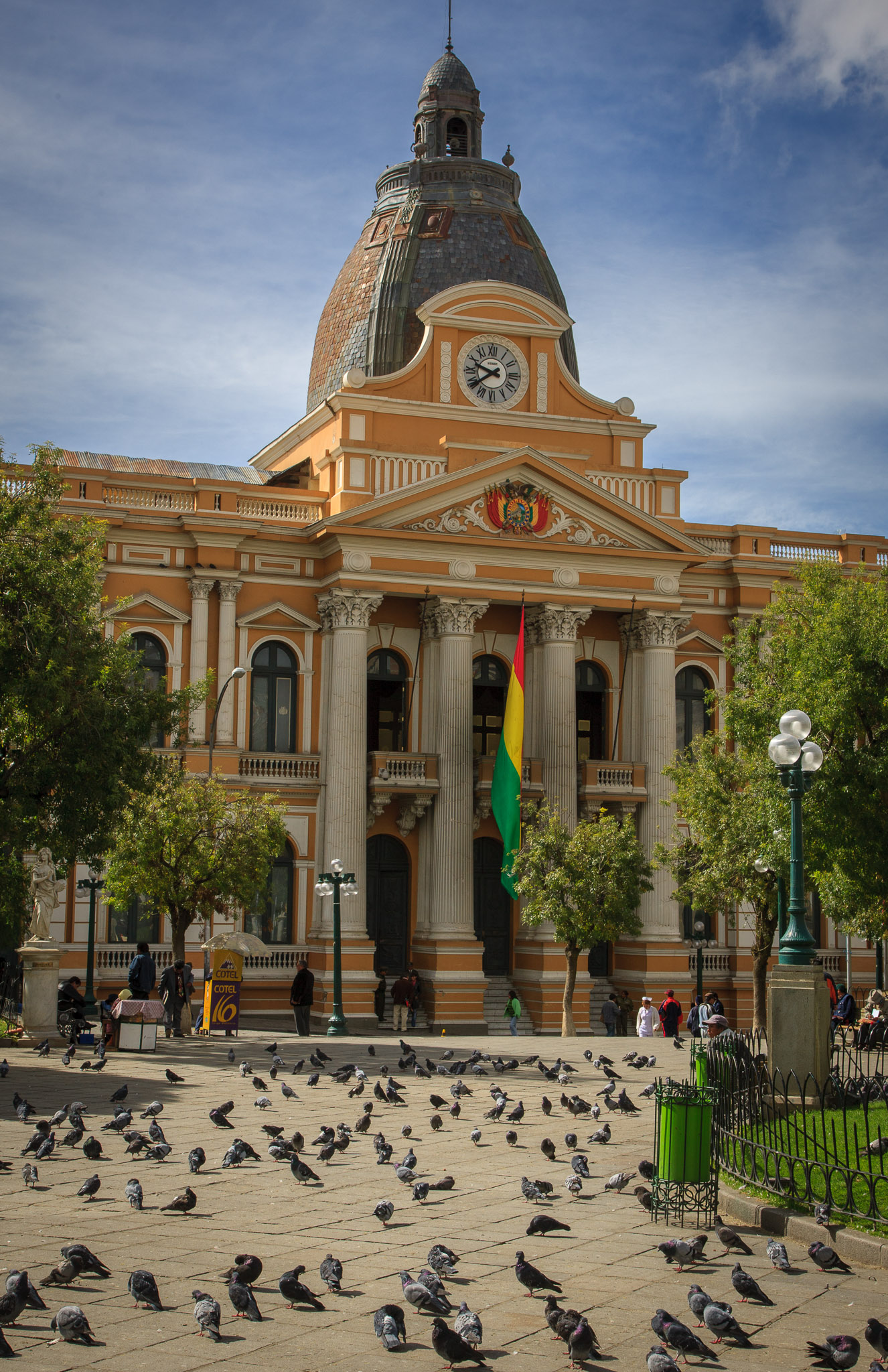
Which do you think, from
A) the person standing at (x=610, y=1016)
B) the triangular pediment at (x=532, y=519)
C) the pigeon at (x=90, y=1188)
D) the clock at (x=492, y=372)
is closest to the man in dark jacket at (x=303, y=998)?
the person standing at (x=610, y=1016)

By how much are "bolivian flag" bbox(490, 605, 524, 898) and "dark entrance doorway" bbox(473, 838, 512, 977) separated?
3.17 metres

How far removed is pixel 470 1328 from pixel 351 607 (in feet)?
98.8

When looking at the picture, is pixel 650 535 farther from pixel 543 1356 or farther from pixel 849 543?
pixel 543 1356

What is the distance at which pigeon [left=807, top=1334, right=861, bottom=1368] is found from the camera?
7.65 metres

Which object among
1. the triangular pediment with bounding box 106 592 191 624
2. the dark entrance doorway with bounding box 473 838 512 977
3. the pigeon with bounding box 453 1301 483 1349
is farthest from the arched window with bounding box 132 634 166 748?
the pigeon with bounding box 453 1301 483 1349

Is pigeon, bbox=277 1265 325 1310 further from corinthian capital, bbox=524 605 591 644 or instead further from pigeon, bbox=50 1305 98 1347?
corinthian capital, bbox=524 605 591 644

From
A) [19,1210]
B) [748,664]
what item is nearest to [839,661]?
[748,664]

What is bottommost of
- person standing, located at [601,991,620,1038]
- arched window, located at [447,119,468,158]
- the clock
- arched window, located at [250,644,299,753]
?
person standing, located at [601,991,620,1038]

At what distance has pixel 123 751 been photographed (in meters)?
23.3

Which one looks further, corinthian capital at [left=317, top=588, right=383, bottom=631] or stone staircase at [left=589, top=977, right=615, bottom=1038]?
stone staircase at [left=589, top=977, right=615, bottom=1038]

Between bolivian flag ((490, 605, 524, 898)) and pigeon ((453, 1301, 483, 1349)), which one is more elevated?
bolivian flag ((490, 605, 524, 898))

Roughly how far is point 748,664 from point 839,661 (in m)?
6.83

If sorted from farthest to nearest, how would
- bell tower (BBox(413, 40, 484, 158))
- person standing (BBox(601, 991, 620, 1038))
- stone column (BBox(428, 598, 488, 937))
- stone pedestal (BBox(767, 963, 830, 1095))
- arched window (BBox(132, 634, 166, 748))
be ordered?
bell tower (BBox(413, 40, 484, 158)) < arched window (BBox(132, 634, 166, 748)) < stone column (BBox(428, 598, 488, 937)) < person standing (BBox(601, 991, 620, 1038)) < stone pedestal (BBox(767, 963, 830, 1095))

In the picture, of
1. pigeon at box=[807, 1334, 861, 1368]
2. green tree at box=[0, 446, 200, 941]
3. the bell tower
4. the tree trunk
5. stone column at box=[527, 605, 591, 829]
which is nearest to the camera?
pigeon at box=[807, 1334, 861, 1368]
